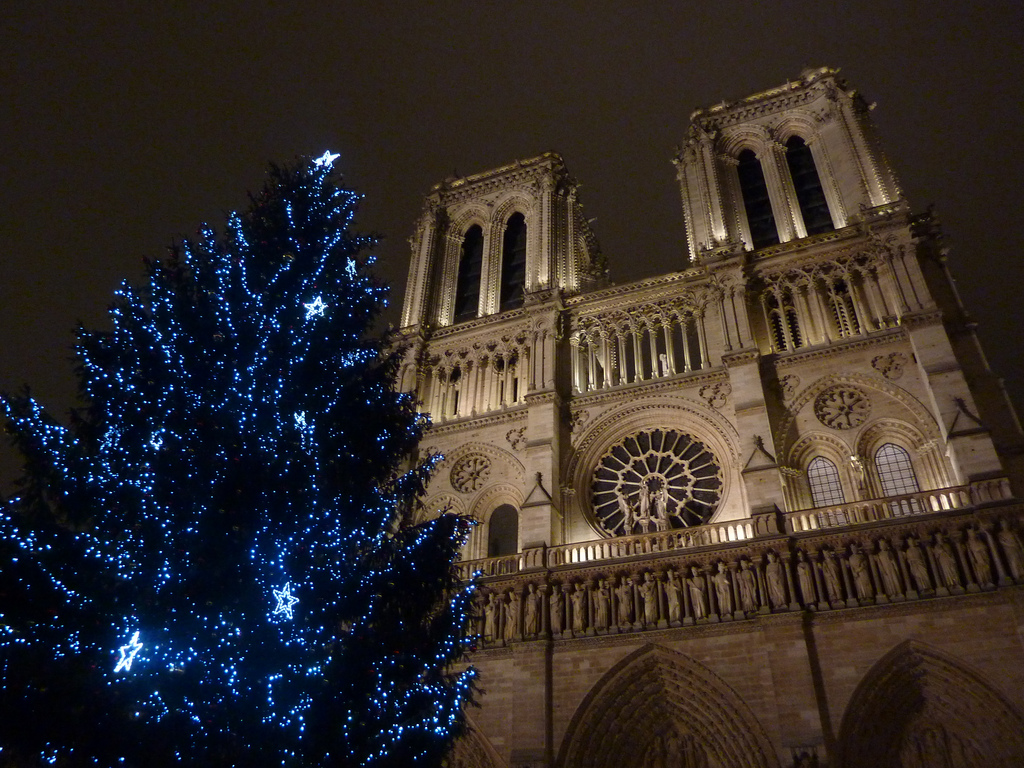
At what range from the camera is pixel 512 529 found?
58.4 ft

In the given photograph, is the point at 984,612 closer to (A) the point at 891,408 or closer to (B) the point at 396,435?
(A) the point at 891,408

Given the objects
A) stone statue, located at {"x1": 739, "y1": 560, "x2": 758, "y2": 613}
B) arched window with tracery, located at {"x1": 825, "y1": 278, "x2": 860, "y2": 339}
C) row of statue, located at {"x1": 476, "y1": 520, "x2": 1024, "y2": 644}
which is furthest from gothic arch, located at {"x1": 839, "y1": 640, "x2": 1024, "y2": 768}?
arched window with tracery, located at {"x1": 825, "y1": 278, "x2": 860, "y2": 339}

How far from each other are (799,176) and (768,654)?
14.1 meters

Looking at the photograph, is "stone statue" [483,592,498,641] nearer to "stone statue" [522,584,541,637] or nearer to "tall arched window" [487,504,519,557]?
"stone statue" [522,584,541,637]

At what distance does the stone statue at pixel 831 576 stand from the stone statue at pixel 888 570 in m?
0.68

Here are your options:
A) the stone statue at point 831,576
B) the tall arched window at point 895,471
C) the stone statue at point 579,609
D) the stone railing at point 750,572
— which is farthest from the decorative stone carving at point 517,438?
the tall arched window at point 895,471

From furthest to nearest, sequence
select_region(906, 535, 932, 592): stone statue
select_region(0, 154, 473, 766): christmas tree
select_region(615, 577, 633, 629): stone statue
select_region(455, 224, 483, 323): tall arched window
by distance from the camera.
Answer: select_region(455, 224, 483, 323): tall arched window → select_region(615, 577, 633, 629): stone statue → select_region(906, 535, 932, 592): stone statue → select_region(0, 154, 473, 766): christmas tree

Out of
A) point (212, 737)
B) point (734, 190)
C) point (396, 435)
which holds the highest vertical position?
point (734, 190)

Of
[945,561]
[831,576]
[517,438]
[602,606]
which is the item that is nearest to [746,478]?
[831,576]

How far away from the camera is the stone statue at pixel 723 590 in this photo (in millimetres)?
13508

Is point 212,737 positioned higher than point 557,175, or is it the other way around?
point 557,175

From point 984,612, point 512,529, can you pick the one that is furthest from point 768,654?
point 512,529

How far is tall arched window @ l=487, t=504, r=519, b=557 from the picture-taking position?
17609 mm

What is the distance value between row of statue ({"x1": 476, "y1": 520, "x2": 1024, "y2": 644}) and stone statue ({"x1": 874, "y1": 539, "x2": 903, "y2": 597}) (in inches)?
0.6
